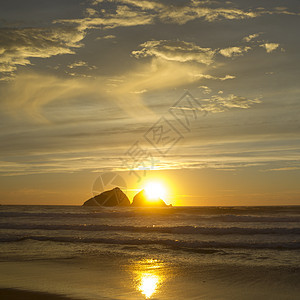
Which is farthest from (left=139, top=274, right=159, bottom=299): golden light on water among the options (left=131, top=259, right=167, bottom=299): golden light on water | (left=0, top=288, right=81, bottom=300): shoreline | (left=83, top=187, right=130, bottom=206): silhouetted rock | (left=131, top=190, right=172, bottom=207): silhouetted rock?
(left=131, top=190, right=172, bottom=207): silhouetted rock


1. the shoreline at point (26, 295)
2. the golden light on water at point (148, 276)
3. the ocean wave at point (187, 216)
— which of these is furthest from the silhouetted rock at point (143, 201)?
the shoreline at point (26, 295)

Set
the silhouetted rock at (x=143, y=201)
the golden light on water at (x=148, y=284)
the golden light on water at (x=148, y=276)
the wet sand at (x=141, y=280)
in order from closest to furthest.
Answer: the wet sand at (x=141, y=280), the golden light on water at (x=148, y=284), the golden light on water at (x=148, y=276), the silhouetted rock at (x=143, y=201)

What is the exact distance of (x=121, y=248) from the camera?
1631 cm

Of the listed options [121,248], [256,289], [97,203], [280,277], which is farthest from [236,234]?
[97,203]

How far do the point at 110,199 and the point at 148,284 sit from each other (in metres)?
116

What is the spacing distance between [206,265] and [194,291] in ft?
11.5

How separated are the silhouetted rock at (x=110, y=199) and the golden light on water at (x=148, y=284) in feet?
368

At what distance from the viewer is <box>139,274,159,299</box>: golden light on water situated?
8.41 meters

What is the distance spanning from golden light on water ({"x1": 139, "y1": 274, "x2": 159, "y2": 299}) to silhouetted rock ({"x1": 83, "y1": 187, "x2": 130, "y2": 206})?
4413 inches

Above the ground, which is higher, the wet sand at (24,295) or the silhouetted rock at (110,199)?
the silhouetted rock at (110,199)

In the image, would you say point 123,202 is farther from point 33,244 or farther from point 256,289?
point 256,289

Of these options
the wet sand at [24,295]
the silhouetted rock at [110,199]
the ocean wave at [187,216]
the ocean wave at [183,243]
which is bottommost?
the wet sand at [24,295]

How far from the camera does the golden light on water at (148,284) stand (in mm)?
8414

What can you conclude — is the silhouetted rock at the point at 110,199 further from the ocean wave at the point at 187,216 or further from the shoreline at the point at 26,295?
the shoreline at the point at 26,295
